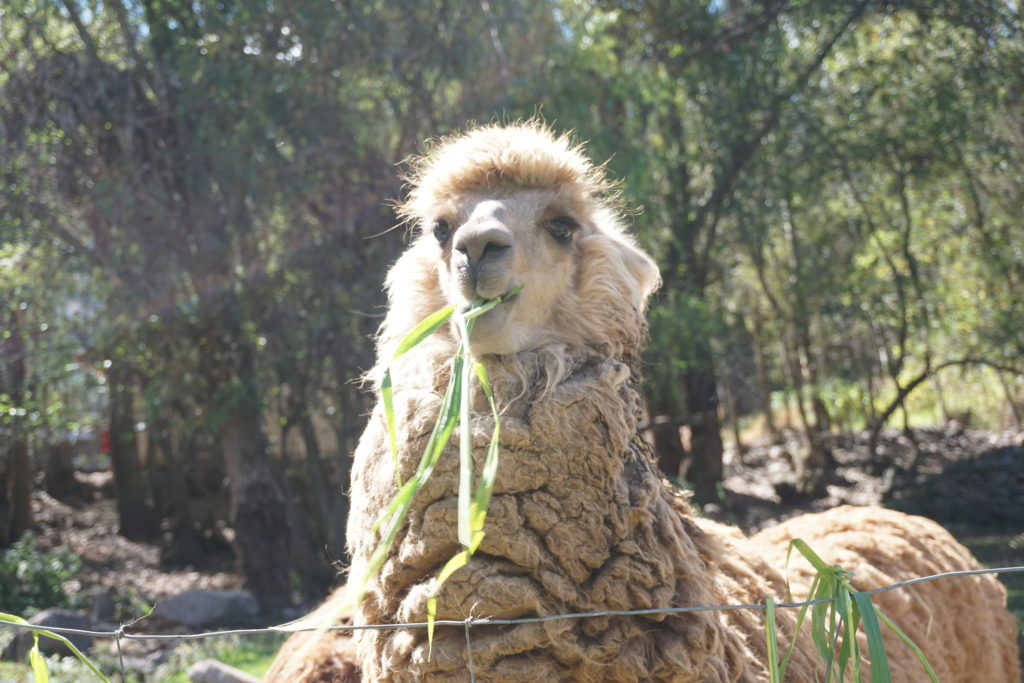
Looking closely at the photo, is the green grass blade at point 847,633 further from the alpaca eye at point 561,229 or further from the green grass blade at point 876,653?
the alpaca eye at point 561,229

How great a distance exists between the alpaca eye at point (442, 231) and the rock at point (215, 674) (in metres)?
3.34

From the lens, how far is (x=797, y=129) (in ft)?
34.8

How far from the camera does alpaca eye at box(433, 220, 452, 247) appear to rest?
8.94ft

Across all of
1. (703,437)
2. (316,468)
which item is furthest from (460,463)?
(703,437)

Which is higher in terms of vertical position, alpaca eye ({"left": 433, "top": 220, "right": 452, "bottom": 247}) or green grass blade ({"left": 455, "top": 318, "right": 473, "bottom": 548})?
alpaca eye ({"left": 433, "top": 220, "right": 452, "bottom": 247})

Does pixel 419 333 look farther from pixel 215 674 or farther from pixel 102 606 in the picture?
pixel 102 606

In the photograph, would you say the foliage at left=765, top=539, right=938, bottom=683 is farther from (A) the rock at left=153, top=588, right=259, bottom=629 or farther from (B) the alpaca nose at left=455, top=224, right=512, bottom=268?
(A) the rock at left=153, top=588, right=259, bottom=629

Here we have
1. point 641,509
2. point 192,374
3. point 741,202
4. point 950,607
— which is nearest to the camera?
point 641,509

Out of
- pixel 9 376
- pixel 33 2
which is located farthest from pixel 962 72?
pixel 9 376

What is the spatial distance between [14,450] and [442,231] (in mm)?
9246

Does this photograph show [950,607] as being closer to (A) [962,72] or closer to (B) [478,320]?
(B) [478,320]

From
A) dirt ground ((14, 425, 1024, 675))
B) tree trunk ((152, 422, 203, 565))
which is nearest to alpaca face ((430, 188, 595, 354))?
dirt ground ((14, 425, 1024, 675))

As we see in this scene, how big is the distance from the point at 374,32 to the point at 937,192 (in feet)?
25.6

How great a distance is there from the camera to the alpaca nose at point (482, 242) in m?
2.35
